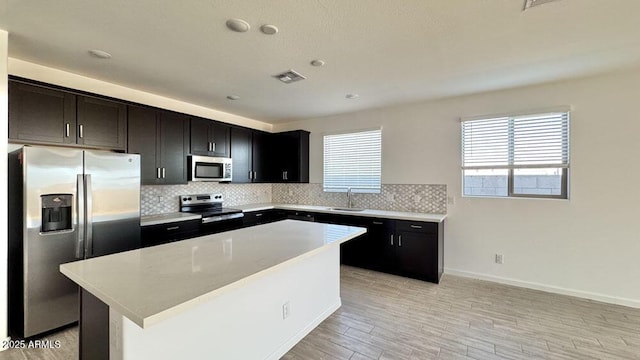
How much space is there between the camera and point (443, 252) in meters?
4.03

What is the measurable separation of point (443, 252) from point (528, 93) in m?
2.42

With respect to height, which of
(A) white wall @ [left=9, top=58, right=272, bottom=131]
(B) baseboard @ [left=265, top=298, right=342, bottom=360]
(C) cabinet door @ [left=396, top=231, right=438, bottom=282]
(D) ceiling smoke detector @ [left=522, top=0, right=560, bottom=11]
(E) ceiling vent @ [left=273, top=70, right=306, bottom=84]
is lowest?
(B) baseboard @ [left=265, top=298, right=342, bottom=360]

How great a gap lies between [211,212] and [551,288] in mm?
4669

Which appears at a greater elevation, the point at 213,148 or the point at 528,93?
the point at 528,93

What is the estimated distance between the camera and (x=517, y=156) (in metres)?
3.64

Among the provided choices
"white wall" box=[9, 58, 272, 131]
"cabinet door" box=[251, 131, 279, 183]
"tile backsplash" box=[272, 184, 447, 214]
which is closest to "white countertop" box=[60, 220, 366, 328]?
"tile backsplash" box=[272, 184, 447, 214]

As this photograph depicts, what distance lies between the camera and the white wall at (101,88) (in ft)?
8.95

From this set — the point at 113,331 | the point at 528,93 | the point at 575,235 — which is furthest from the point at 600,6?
the point at 113,331

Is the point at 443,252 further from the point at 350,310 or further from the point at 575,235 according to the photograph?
the point at 350,310

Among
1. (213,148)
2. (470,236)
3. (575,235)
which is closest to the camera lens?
(575,235)

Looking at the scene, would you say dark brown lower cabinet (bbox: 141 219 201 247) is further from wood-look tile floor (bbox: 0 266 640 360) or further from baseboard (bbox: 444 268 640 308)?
baseboard (bbox: 444 268 640 308)

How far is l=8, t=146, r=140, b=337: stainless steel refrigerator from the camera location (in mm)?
2383

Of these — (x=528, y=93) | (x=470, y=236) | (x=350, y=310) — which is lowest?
(x=350, y=310)

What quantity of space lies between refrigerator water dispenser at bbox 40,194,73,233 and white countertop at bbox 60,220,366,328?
1.35 m
